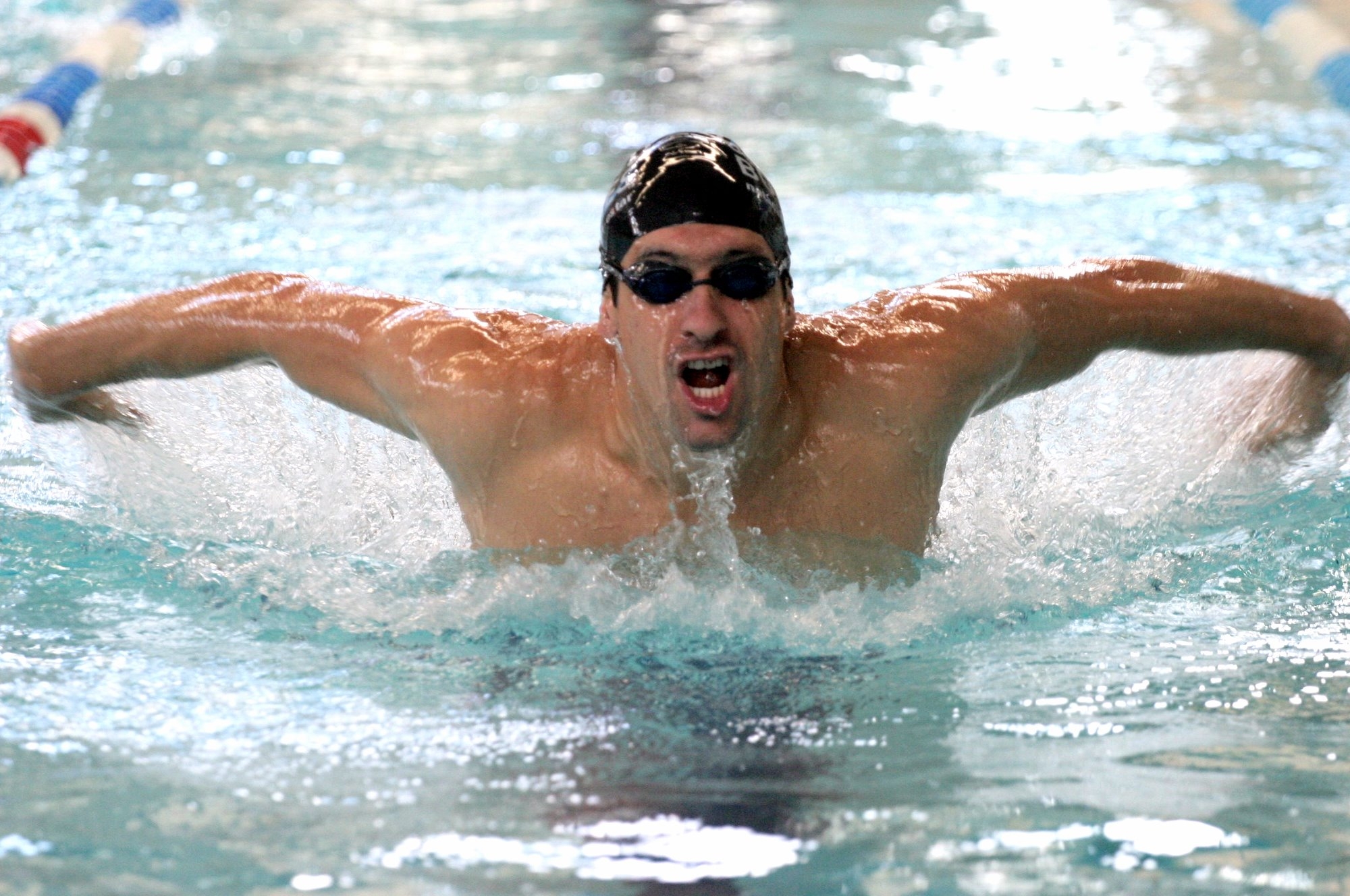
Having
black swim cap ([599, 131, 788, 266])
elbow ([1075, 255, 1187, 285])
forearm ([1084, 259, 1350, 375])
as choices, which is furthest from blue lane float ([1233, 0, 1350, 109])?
black swim cap ([599, 131, 788, 266])

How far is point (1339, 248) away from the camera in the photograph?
4.79m

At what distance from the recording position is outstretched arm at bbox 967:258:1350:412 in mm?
2691

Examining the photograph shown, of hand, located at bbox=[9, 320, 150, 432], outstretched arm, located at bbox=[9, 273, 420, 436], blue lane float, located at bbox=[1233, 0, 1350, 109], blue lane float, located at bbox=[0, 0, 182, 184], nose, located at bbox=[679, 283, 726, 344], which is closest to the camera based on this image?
nose, located at bbox=[679, 283, 726, 344]

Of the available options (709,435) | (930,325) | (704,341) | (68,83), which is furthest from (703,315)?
(68,83)

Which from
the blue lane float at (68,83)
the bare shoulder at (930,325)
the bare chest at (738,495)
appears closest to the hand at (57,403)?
the bare chest at (738,495)

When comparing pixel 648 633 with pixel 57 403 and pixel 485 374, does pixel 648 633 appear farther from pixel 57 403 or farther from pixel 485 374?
pixel 57 403

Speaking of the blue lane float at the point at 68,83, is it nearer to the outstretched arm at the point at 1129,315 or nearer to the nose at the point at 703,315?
the nose at the point at 703,315

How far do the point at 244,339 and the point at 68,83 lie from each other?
15.0 feet

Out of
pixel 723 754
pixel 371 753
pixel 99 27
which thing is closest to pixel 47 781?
pixel 371 753

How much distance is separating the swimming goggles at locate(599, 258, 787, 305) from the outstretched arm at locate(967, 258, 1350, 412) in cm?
48

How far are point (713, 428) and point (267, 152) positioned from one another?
4.12 metres

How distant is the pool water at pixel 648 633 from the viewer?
6.57 ft

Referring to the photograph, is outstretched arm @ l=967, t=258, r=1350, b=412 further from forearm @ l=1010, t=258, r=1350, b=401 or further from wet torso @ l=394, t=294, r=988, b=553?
wet torso @ l=394, t=294, r=988, b=553

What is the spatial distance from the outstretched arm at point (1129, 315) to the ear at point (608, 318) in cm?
65
